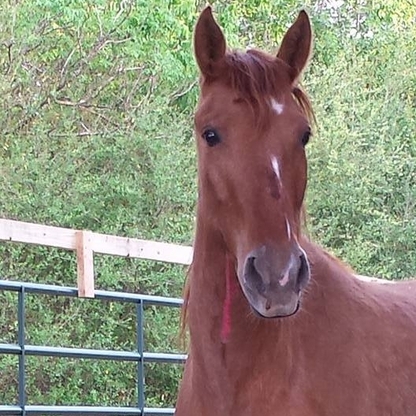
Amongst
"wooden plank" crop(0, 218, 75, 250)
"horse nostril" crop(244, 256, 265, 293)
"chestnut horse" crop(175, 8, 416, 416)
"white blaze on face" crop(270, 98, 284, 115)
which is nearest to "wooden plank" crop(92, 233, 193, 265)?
"wooden plank" crop(0, 218, 75, 250)

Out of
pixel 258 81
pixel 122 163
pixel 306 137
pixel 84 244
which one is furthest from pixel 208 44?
pixel 122 163

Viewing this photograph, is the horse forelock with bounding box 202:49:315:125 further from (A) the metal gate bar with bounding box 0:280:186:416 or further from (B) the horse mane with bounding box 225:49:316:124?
(A) the metal gate bar with bounding box 0:280:186:416

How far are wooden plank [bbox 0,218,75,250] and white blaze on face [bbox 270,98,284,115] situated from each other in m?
1.80

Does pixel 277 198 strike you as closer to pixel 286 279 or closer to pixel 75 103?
pixel 286 279

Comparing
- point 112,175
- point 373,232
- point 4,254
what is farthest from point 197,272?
point 373,232

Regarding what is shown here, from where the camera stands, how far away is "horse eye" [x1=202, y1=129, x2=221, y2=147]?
2151 millimetres

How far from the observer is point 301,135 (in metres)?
2.15

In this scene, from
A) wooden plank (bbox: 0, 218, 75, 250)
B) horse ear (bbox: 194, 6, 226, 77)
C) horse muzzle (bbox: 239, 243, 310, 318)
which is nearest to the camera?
horse muzzle (bbox: 239, 243, 310, 318)

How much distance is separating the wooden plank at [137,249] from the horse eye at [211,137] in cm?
198

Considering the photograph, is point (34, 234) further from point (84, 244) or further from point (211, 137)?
point (211, 137)

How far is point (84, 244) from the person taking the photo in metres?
4.05

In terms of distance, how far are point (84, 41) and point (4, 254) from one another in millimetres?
2229

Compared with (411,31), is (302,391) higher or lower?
lower

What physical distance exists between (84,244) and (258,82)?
203 cm
